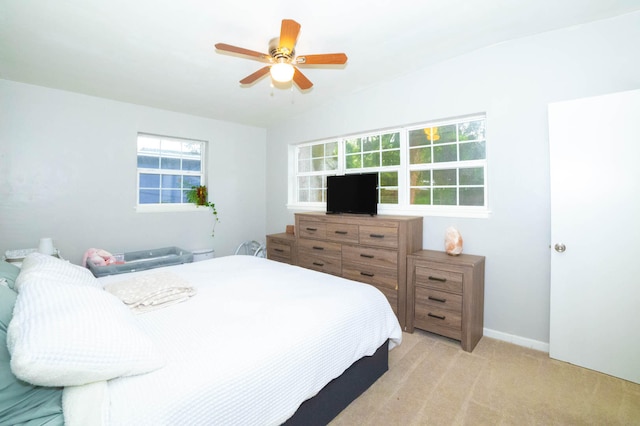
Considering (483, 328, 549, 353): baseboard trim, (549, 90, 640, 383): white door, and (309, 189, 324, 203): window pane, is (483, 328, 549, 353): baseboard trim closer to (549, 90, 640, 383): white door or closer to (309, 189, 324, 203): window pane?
(549, 90, 640, 383): white door

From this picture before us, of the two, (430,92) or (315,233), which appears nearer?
(430,92)

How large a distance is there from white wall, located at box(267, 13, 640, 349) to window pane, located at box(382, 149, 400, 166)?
0.52 meters

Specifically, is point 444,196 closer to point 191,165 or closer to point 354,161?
point 354,161

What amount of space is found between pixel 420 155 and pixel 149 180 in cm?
370

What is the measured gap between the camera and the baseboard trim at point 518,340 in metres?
2.41

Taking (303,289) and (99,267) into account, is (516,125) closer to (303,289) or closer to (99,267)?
(303,289)

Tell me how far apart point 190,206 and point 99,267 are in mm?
1569

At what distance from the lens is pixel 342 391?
1.68 meters

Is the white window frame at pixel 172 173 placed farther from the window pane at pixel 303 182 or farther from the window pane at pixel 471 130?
the window pane at pixel 471 130

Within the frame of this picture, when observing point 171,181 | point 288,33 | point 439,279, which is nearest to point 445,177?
point 439,279

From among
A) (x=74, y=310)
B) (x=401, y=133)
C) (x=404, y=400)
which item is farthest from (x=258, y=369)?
(x=401, y=133)

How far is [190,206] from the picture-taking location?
437 centimetres

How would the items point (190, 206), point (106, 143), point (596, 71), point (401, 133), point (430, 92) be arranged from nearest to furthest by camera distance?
point (596, 71) → point (430, 92) → point (401, 133) → point (106, 143) → point (190, 206)

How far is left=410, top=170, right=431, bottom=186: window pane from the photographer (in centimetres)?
320
